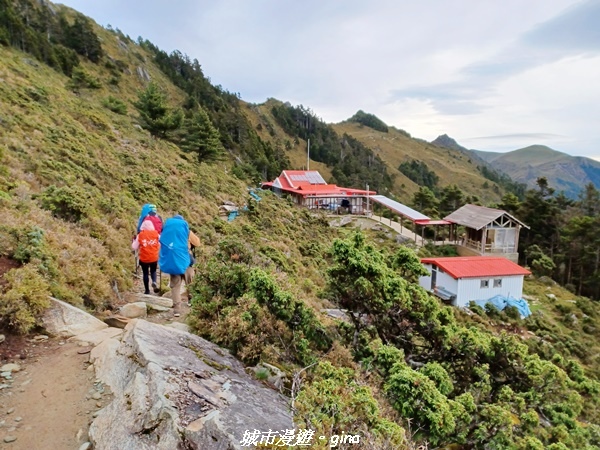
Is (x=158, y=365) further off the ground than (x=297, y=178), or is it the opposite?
(x=297, y=178)

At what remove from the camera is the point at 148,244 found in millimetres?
7367

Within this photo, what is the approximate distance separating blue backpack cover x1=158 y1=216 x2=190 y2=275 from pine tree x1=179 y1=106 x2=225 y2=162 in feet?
94.9

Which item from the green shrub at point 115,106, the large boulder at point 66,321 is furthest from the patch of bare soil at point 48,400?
the green shrub at point 115,106

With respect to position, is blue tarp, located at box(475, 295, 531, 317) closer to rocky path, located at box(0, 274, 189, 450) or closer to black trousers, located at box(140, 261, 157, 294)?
black trousers, located at box(140, 261, 157, 294)

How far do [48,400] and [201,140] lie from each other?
1273 inches

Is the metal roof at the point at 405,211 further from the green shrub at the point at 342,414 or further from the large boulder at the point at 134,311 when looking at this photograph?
the green shrub at the point at 342,414

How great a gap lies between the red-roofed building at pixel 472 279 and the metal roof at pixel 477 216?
8228 mm

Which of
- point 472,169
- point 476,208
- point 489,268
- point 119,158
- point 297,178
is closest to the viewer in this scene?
point 119,158

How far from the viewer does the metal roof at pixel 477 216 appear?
109 feet

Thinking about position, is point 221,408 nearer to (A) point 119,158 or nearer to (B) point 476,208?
(A) point 119,158

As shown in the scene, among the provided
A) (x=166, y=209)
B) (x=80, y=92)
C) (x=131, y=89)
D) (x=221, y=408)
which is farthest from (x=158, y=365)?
(x=131, y=89)

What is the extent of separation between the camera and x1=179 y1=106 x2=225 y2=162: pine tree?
33875 millimetres

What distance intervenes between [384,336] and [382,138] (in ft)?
490

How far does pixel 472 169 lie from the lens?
14750 centimetres
